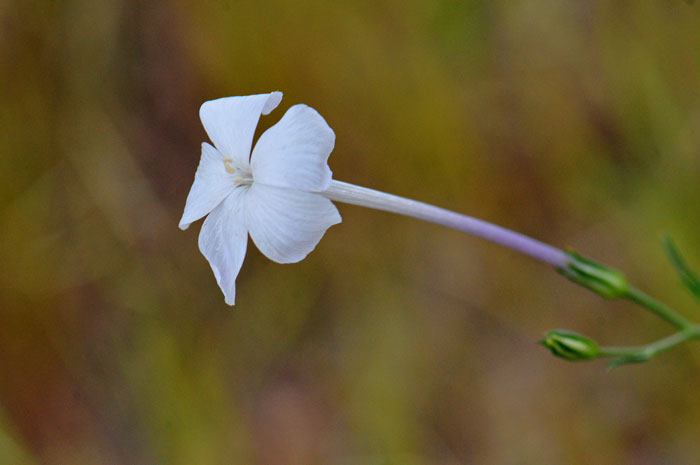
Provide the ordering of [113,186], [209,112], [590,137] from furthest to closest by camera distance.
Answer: [113,186], [590,137], [209,112]

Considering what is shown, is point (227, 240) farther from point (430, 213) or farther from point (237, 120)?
point (430, 213)

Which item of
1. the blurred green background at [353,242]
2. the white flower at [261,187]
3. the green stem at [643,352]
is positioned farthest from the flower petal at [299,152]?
the blurred green background at [353,242]

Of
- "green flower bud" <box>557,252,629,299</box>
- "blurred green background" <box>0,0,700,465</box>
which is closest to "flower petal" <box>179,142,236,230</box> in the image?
"green flower bud" <box>557,252,629,299</box>

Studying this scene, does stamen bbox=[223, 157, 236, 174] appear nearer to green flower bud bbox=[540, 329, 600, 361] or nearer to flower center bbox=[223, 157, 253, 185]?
flower center bbox=[223, 157, 253, 185]

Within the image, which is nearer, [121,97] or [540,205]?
[540,205]

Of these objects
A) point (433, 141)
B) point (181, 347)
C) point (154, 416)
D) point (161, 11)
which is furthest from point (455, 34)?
point (154, 416)

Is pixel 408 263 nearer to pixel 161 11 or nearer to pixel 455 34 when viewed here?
pixel 455 34

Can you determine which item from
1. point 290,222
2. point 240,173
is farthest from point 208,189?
point 290,222
